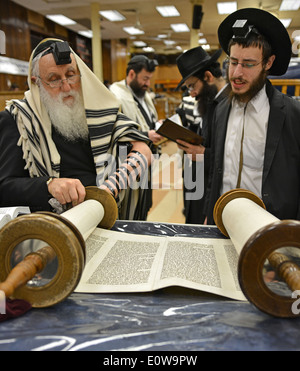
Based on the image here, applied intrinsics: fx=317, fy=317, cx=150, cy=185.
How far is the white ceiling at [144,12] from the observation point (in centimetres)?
940

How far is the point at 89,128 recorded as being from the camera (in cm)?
174

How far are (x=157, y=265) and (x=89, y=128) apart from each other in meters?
1.02

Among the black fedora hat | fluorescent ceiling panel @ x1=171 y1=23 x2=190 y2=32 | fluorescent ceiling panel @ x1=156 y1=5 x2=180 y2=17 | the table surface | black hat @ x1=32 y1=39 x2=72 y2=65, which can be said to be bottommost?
the table surface

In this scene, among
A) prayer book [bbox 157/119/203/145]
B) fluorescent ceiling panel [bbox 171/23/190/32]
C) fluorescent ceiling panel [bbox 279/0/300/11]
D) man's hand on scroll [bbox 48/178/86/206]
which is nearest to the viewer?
man's hand on scroll [bbox 48/178/86/206]

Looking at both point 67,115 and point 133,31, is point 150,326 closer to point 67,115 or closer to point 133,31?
point 67,115

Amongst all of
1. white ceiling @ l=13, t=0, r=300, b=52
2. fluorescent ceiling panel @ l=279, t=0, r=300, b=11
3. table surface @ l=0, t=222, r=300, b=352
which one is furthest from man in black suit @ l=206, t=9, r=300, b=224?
fluorescent ceiling panel @ l=279, t=0, r=300, b=11

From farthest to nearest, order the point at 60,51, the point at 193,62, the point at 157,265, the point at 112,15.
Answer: the point at 112,15 < the point at 193,62 < the point at 60,51 < the point at 157,265

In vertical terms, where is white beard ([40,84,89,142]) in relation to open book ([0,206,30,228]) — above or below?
above

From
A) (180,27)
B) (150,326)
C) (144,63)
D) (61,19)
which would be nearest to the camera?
(150,326)

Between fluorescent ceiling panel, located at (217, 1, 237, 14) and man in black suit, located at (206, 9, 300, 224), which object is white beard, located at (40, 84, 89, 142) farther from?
fluorescent ceiling panel, located at (217, 1, 237, 14)

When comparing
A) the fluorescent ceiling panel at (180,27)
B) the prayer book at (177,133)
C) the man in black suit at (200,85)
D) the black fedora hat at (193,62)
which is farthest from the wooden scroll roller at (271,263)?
the fluorescent ceiling panel at (180,27)

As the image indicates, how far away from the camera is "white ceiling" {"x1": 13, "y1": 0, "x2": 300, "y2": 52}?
940cm

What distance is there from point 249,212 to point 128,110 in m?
2.92

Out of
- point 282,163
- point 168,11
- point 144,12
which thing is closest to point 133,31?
point 144,12
